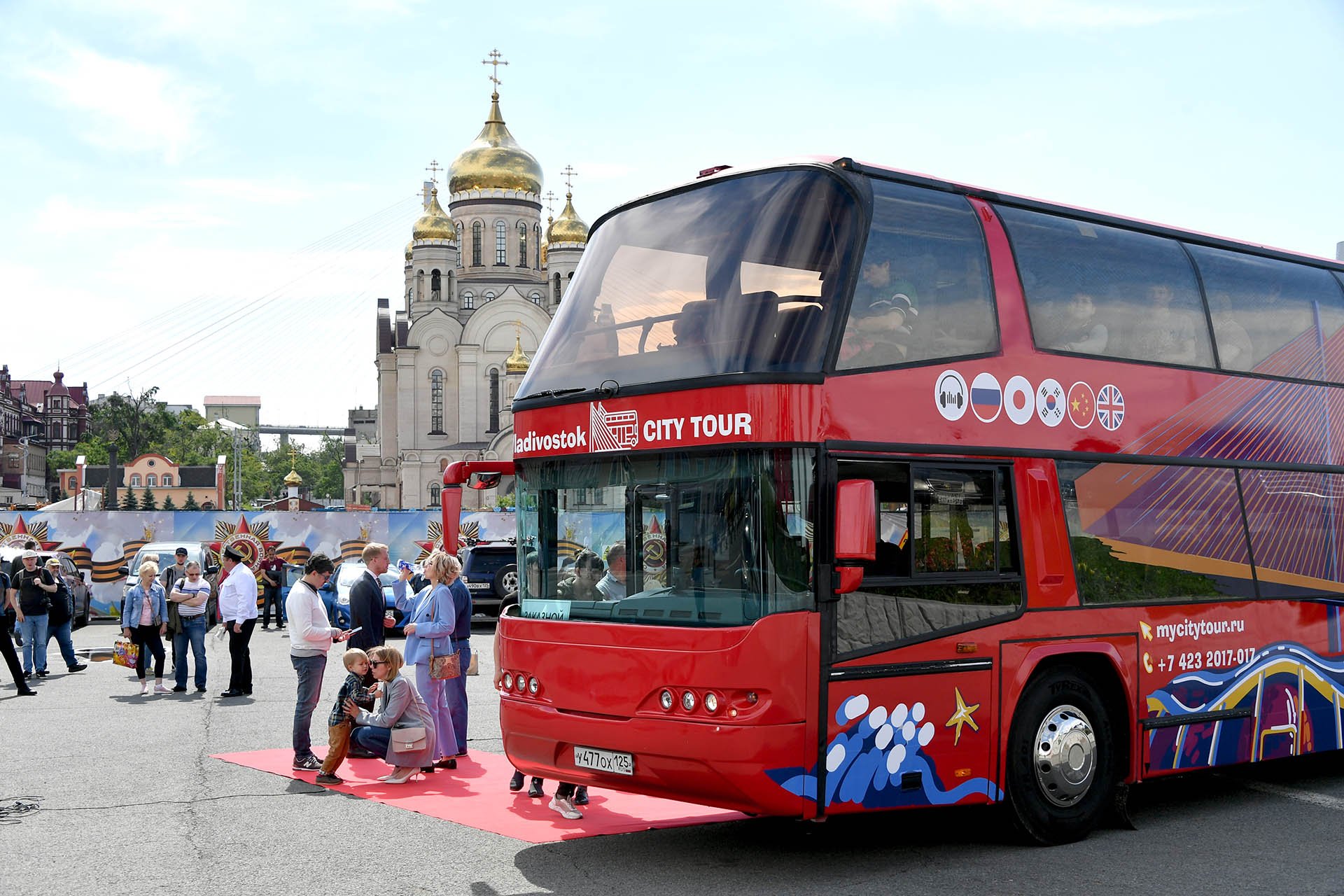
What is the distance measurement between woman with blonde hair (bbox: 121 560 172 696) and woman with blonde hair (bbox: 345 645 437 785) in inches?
280

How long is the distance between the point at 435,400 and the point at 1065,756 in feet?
272

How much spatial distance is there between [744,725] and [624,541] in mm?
1317

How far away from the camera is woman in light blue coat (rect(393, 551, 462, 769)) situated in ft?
36.0

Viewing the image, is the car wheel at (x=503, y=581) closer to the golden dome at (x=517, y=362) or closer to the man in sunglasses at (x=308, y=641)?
the man in sunglasses at (x=308, y=641)

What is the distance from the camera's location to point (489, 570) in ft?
91.1

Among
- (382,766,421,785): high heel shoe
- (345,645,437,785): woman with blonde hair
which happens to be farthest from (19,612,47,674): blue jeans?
(382,766,421,785): high heel shoe

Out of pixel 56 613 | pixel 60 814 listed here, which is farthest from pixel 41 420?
pixel 60 814

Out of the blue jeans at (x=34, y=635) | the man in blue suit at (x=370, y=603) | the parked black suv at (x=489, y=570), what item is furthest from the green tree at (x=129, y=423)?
the man in blue suit at (x=370, y=603)

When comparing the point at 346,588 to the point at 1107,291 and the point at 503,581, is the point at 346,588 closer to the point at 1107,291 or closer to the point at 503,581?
the point at 503,581

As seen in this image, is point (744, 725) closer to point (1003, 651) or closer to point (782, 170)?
point (1003, 651)

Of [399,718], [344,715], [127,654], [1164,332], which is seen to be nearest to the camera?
[1164,332]

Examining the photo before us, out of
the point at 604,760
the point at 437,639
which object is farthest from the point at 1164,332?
the point at 437,639

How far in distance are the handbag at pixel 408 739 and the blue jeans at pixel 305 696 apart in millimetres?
804

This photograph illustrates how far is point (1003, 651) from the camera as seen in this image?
26.2 feet
